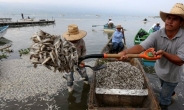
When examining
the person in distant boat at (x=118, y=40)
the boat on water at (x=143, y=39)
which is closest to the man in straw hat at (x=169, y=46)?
the boat on water at (x=143, y=39)

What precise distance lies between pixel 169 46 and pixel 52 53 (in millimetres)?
2947

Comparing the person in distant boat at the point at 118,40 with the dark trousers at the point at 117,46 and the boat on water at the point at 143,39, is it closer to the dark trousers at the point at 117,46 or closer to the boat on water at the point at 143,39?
the dark trousers at the point at 117,46

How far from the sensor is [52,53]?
3.28 metres

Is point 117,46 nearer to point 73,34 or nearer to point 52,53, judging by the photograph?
point 73,34

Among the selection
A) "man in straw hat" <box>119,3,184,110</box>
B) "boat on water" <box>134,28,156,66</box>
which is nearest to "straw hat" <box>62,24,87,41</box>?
"man in straw hat" <box>119,3,184,110</box>

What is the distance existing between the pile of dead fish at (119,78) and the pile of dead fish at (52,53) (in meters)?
2.60

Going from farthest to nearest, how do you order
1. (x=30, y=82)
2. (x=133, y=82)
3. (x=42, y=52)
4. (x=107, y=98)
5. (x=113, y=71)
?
(x=30, y=82) → (x=113, y=71) → (x=133, y=82) → (x=107, y=98) → (x=42, y=52)

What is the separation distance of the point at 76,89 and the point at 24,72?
4.23 metres

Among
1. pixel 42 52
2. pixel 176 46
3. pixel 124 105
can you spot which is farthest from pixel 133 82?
pixel 42 52

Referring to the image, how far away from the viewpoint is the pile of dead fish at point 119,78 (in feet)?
18.8

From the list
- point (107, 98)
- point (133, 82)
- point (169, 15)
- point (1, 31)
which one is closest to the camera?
point (169, 15)

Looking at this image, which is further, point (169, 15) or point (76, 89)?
point (76, 89)

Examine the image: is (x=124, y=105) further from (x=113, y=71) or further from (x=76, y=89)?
(x=76, y=89)

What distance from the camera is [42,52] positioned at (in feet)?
10.9
